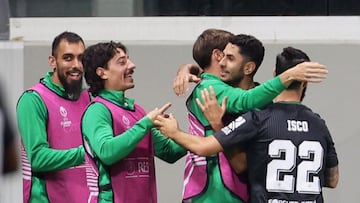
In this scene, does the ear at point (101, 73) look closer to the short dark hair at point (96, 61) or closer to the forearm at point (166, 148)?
the short dark hair at point (96, 61)

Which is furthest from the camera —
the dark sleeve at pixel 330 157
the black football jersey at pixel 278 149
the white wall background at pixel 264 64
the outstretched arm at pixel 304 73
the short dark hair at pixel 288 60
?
the white wall background at pixel 264 64

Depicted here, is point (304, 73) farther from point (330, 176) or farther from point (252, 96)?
point (330, 176)

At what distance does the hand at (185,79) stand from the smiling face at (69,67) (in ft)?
2.15

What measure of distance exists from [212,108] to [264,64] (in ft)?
9.06

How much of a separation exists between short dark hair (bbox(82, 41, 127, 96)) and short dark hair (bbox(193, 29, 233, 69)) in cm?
41

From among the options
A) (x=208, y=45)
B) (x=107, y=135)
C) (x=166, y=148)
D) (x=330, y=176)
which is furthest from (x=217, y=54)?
(x=330, y=176)

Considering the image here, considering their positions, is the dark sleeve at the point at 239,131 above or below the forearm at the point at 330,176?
above

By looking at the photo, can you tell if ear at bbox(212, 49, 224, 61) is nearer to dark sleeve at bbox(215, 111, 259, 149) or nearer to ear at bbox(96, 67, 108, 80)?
dark sleeve at bbox(215, 111, 259, 149)

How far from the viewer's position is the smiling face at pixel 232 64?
16.0 feet

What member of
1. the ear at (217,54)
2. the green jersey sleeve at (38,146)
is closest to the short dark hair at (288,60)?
the ear at (217,54)

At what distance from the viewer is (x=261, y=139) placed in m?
4.76

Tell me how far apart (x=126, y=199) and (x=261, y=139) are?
75 centimetres

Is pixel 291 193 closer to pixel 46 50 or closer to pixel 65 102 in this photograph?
pixel 65 102

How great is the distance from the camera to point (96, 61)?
16.4 ft
